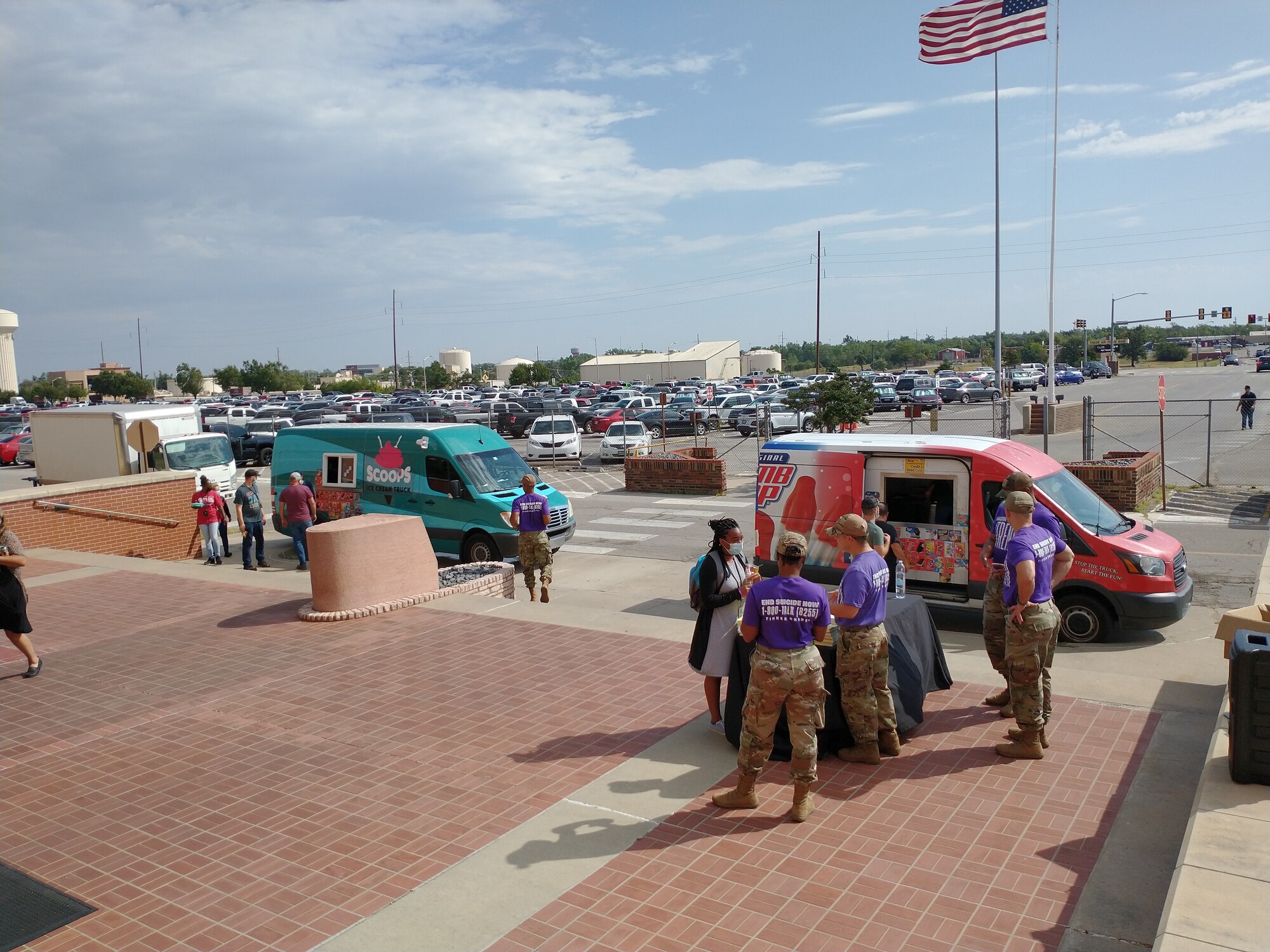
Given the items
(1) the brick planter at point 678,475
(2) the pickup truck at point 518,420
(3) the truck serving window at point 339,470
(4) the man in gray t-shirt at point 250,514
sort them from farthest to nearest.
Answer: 1. (2) the pickup truck at point 518,420
2. (1) the brick planter at point 678,475
3. (3) the truck serving window at point 339,470
4. (4) the man in gray t-shirt at point 250,514

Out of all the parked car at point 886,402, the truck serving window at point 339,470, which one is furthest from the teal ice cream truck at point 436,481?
the parked car at point 886,402

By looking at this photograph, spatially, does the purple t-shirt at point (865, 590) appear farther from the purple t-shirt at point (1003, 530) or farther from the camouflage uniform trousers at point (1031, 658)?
the purple t-shirt at point (1003, 530)

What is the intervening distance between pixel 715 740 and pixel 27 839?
432 centimetres

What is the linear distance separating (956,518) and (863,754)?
5024mm

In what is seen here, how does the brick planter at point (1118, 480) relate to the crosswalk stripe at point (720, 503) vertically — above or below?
above

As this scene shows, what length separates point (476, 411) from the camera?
1860 inches

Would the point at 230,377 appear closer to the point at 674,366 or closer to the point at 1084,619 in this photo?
the point at 674,366

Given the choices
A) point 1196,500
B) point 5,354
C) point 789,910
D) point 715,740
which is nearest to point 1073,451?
point 1196,500

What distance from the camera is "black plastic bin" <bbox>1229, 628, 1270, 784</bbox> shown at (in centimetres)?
504

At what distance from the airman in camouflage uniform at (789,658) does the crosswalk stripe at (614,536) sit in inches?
498

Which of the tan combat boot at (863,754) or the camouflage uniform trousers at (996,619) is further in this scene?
the camouflage uniform trousers at (996,619)

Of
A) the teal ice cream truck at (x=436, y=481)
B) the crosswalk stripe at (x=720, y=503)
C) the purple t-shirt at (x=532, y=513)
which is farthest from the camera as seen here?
the crosswalk stripe at (x=720, y=503)

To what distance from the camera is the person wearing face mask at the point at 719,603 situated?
21.4ft

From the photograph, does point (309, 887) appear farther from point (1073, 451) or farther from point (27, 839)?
point (1073, 451)
